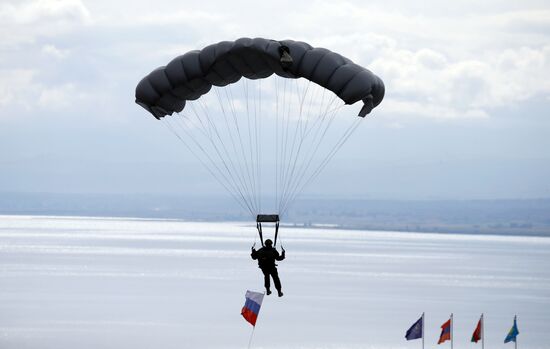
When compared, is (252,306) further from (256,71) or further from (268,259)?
(256,71)

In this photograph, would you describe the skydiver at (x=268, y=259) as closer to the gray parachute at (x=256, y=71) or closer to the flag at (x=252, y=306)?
the gray parachute at (x=256, y=71)

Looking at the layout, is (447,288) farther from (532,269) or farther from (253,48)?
(253,48)

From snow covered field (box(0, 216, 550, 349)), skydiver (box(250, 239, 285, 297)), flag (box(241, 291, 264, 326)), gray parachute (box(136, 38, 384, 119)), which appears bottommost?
skydiver (box(250, 239, 285, 297))

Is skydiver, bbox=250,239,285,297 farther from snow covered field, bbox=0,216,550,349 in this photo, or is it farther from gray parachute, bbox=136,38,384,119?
snow covered field, bbox=0,216,550,349

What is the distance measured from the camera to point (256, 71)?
109 ft

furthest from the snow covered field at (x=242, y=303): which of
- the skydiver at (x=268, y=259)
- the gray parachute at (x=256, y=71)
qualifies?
the skydiver at (x=268, y=259)

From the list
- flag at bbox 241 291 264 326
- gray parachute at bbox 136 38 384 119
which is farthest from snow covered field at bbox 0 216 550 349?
gray parachute at bbox 136 38 384 119

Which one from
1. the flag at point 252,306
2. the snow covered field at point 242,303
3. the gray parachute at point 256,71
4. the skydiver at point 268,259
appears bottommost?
the skydiver at point 268,259

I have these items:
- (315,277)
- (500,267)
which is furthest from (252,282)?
(500,267)

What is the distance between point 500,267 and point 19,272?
80.8 m

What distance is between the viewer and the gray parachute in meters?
32.0

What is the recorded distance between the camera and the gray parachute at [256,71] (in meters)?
32.0

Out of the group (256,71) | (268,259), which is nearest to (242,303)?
(256,71)

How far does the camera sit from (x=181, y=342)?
66.8 metres
